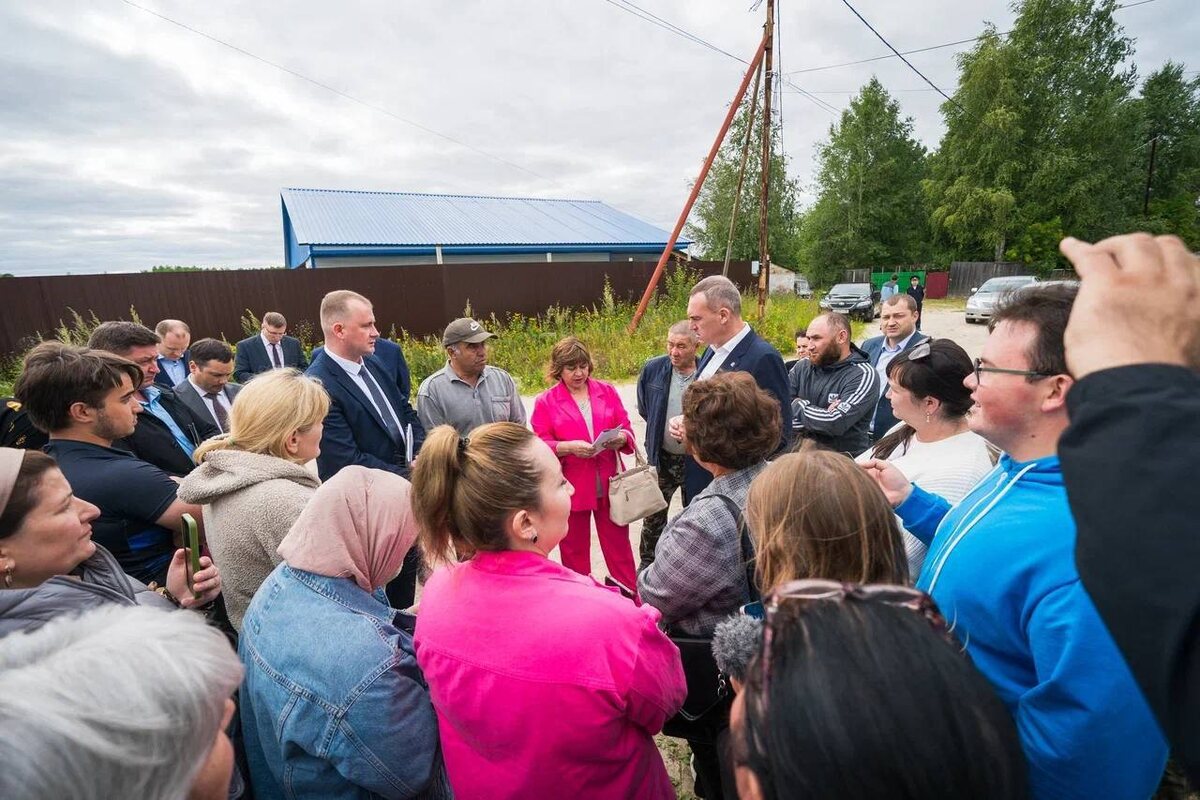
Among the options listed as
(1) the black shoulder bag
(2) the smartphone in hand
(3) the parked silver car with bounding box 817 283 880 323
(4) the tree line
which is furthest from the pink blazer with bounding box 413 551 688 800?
(4) the tree line

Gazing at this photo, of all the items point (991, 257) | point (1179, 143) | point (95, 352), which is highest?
point (1179, 143)

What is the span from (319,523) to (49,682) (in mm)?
749

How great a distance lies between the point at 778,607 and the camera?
0.75 meters

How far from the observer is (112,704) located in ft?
2.20

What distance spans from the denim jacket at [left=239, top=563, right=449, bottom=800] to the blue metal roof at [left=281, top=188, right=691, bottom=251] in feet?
64.9

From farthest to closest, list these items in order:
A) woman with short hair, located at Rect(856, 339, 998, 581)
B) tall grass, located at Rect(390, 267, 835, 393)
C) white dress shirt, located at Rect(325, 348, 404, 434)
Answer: tall grass, located at Rect(390, 267, 835, 393) → white dress shirt, located at Rect(325, 348, 404, 434) → woman with short hair, located at Rect(856, 339, 998, 581)

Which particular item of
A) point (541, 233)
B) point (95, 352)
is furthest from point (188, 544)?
point (541, 233)

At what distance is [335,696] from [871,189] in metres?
39.5

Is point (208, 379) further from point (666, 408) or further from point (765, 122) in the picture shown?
point (765, 122)

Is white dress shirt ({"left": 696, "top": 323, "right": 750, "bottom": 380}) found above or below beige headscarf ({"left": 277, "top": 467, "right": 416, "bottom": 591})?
above

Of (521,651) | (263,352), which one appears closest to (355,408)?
(521,651)

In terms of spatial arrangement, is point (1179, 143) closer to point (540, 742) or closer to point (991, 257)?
point (991, 257)

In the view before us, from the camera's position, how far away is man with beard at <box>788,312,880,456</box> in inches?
134

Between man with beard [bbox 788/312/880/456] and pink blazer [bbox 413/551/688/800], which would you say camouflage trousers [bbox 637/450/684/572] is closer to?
man with beard [bbox 788/312/880/456]
